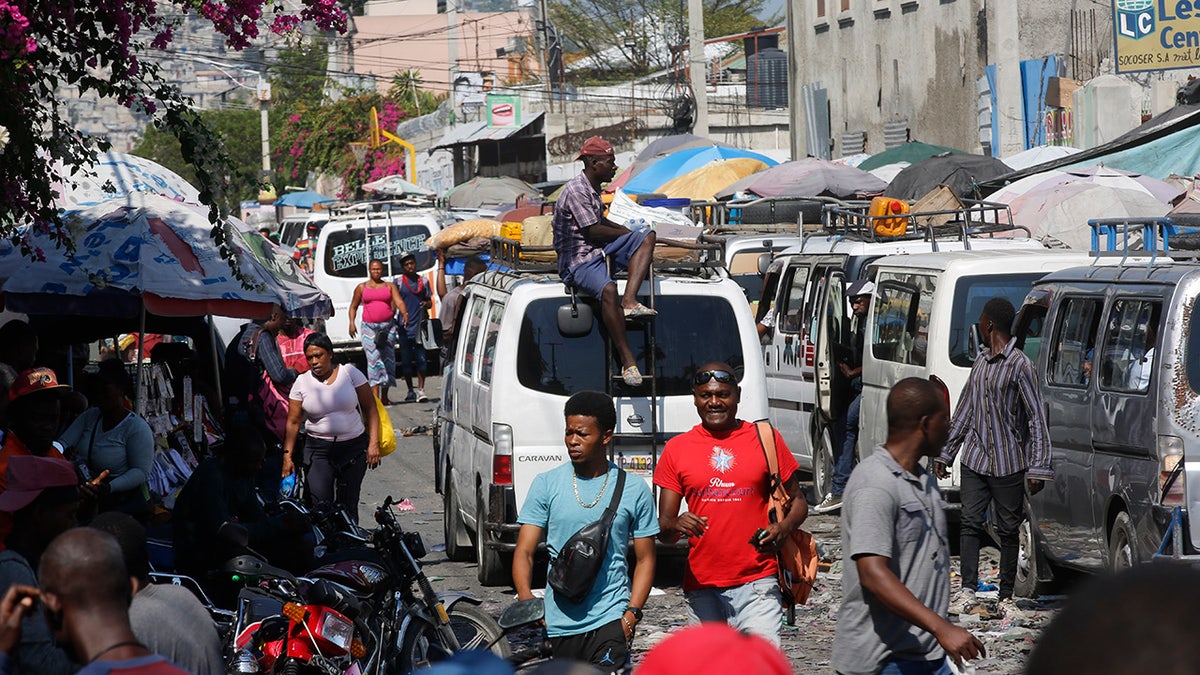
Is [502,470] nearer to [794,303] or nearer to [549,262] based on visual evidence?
[549,262]

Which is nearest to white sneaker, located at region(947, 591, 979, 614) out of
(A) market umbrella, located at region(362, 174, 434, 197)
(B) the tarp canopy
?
(B) the tarp canopy

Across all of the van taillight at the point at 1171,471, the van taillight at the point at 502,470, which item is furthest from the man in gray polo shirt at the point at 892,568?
the van taillight at the point at 502,470

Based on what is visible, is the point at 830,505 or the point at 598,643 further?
the point at 830,505

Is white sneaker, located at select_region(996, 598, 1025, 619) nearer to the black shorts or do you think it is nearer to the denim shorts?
the denim shorts

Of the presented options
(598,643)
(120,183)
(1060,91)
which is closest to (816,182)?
(1060,91)

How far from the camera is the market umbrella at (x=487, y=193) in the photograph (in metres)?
33.6

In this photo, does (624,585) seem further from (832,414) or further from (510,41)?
(510,41)

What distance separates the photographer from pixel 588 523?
618 centimetres

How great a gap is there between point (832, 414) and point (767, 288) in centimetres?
271

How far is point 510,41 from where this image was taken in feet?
267

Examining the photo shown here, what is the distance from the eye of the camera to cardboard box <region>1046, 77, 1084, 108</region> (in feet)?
83.5

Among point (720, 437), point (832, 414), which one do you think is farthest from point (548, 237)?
point (720, 437)

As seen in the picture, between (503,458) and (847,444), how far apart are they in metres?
4.36

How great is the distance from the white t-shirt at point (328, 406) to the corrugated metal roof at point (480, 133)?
115 feet
